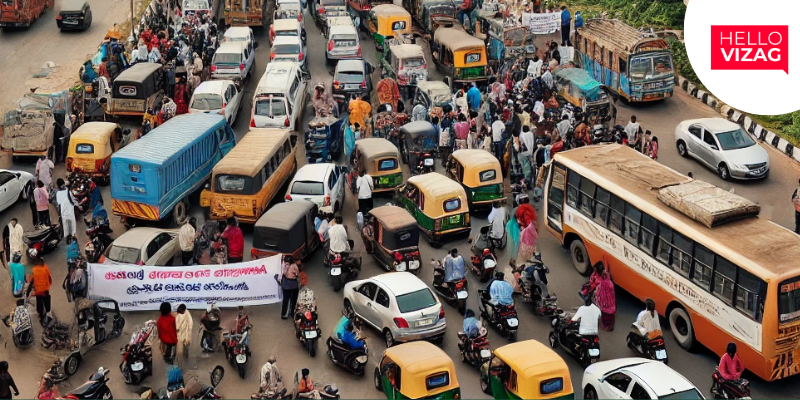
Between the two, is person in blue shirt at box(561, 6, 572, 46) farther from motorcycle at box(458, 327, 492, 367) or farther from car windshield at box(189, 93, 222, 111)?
motorcycle at box(458, 327, 492, 367)

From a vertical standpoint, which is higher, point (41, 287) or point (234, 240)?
point (234, 240)

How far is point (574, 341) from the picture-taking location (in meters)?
21.2

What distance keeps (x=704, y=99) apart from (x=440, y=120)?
1014cm

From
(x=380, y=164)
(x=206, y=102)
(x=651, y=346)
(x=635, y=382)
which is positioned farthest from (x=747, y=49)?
(x=206, y=102)

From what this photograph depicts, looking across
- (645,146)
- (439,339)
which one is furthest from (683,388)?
(645,146)

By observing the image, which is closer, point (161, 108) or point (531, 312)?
point (531, 312)

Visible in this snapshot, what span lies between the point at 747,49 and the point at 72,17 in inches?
1144

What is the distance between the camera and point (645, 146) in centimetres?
Result: 3011

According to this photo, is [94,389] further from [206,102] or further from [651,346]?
[206,102]

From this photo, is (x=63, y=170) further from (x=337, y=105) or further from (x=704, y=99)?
(x=704, y=99)

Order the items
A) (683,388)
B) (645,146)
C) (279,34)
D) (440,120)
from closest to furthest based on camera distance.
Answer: (683,388) < (645,146) < (440,120) < (279,34)

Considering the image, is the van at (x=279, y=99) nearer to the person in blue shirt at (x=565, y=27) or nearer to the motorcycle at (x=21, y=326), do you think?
Result: the person in blue shirt at (x=565, y=27)

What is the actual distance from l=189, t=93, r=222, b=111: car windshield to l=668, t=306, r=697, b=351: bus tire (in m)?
15.9

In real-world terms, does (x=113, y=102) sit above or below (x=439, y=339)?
above
